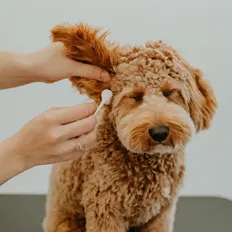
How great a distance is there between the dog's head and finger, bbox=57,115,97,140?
74 mm

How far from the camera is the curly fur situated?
0.85 meters

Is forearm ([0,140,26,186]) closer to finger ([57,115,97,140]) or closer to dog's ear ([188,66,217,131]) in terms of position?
finger ([57,115,97,140])

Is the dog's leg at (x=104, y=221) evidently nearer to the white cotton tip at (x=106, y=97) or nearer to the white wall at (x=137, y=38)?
the white cotton tip at (x=106, y=97)

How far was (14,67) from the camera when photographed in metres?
1.00

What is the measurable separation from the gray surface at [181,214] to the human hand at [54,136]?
558 millimetres

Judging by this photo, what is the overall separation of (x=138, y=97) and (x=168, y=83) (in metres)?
0.06

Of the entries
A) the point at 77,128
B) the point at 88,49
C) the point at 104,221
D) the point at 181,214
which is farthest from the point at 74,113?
the point at 181,214

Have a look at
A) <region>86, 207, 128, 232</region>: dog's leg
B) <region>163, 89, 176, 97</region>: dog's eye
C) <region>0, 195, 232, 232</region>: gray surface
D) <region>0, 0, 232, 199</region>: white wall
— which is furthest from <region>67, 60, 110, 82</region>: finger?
<region>0, 0, 232, 199</region>: white wall

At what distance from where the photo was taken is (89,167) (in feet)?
3.16

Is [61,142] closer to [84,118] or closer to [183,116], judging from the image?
[84,118]

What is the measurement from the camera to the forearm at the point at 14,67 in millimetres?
990

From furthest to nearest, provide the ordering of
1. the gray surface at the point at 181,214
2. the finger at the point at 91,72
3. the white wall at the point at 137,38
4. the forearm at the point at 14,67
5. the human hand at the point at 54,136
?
the white wall at the point at 137,38 < the gray surface at the point at 181,214 < the forearm at the point at 14,67 < the finger at the point at 91,72 < the human hand at the point at 54,136

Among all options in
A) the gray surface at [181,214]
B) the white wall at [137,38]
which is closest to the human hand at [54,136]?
the gray surface at [181,214]

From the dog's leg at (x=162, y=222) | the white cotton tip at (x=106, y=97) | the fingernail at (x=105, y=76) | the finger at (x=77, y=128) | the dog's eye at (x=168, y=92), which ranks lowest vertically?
the dog's leg at (x=162, y=222)
